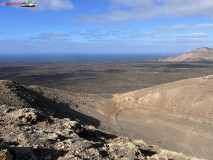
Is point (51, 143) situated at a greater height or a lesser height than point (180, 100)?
greater

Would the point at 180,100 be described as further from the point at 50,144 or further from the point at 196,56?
the point at 196,56

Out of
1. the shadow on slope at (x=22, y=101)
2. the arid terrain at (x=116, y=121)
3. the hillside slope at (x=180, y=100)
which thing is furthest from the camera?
the hillside slope at (x=180, y=100)

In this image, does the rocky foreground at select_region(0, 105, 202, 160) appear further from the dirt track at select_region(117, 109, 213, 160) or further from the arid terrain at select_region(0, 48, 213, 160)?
the dirt track at select_region(117, 109, 213, 160)

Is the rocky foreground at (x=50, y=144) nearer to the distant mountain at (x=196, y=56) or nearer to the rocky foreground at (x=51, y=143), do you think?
the rocky foreground at (x=51, y=143)

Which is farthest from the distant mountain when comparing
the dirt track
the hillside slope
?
the dirt track

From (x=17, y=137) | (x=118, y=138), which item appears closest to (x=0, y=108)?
(x=17, y=137)

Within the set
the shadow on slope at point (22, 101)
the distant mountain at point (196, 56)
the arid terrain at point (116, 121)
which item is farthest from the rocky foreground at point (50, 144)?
the distant mountain at point (196, 56)

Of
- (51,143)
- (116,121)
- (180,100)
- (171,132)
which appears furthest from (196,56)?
(51,143)

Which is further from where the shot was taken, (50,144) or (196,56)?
(196,56)
